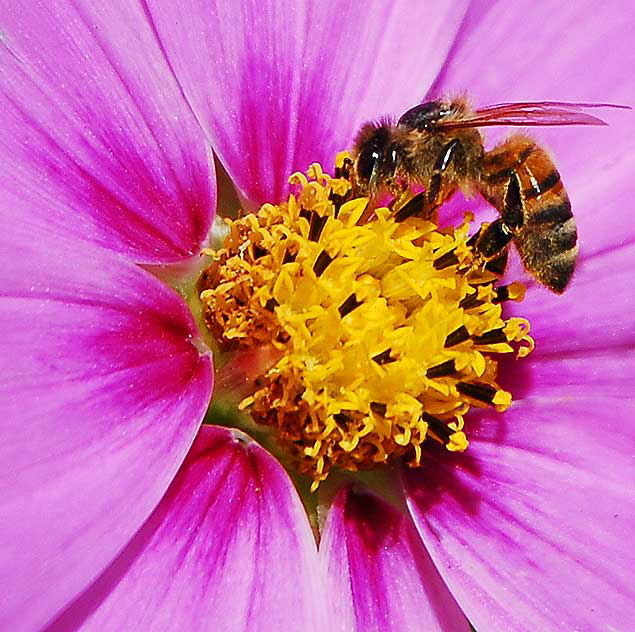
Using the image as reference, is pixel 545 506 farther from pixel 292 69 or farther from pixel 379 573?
pixel 292 69

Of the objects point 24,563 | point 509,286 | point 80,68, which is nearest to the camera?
point 24,563

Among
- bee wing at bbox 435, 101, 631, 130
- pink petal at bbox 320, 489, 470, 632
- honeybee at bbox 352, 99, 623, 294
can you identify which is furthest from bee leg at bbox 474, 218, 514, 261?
pink petal at bbox 320, 489, 470, 632

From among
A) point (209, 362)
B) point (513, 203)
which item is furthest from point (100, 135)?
point (513, 203)

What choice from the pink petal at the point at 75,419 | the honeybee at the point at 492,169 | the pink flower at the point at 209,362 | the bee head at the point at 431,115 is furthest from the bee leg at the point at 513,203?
the pink petal at the point at 75,419

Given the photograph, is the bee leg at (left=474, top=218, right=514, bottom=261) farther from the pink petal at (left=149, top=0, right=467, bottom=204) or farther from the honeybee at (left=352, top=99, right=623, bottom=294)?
the pink petal at (left=149, top=0, right=467, bottom=204)

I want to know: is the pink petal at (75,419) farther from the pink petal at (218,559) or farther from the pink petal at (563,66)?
the pink petal at (563,66)

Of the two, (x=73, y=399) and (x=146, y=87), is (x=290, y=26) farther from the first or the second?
(x=73, y=399)

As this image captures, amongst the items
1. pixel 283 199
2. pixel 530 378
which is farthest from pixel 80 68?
pixel 530 378

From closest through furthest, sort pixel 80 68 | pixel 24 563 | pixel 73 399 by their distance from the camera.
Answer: pixel 24 563, pixel 73 399, pixel 80 68
